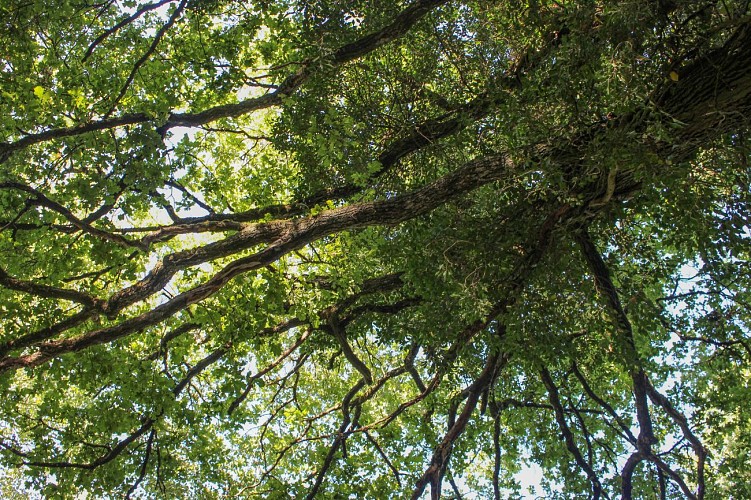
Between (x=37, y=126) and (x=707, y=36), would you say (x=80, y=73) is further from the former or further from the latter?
(x=707, y=36)

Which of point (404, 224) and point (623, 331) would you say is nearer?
point (623, 331)

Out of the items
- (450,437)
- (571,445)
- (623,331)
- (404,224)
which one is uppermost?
(404,224)

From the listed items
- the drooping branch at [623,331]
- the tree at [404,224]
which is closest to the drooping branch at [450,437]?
the tree at [404,224]

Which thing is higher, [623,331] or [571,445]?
[623,331]

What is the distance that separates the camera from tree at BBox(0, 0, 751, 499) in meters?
6.47

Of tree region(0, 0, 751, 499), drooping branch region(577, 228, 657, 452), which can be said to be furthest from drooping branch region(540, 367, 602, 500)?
drooping branch region(577, 228, 657, 452)

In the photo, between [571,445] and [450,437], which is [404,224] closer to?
[450,437]

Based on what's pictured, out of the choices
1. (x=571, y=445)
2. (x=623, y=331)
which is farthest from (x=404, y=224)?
(x=571, y=445)

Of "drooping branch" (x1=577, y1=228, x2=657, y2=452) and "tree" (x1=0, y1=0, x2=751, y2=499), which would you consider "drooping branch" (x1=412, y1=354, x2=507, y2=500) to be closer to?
"tree" (x1=0, y1=0, x2=751, y2=499)

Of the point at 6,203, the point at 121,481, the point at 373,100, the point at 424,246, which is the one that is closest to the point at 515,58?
the point at 373,100

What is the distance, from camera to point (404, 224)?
8.97 m

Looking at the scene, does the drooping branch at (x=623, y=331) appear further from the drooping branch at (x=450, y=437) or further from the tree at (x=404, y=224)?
the drooping branch at (x=450, y=437)

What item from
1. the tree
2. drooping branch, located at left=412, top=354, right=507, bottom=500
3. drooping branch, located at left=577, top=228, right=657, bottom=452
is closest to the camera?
the tree

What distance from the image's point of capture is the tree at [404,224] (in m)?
6.47
